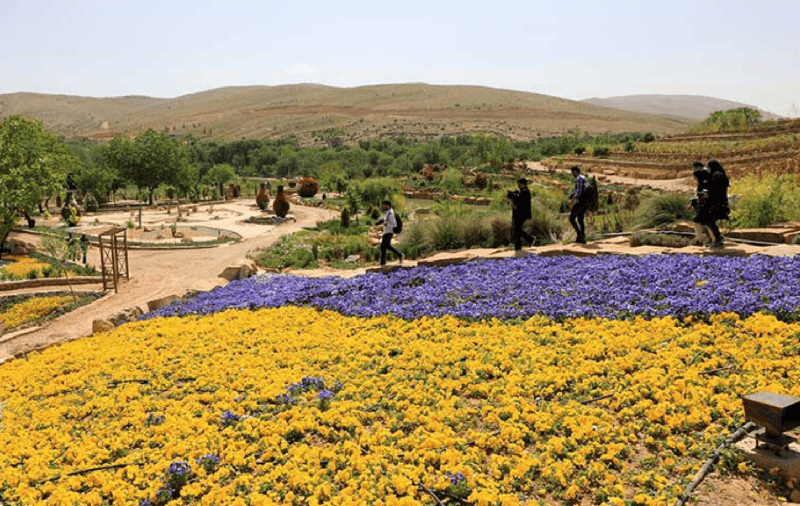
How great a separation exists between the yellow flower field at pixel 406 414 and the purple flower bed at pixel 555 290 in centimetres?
48

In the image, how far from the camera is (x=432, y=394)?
278 inches

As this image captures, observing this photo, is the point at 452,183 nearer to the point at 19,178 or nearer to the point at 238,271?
the point at 19,178

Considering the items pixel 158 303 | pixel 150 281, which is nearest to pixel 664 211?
pixel 158 303

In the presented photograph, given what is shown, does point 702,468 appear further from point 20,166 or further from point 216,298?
point 20,166

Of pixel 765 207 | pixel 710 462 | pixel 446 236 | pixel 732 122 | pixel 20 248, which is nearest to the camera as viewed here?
pixel 710 462

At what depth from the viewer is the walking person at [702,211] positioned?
1152cm

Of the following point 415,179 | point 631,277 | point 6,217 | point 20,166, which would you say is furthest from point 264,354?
point 415,179

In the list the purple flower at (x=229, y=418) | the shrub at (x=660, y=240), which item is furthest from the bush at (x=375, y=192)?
the purple flower at (x=229, y=418)

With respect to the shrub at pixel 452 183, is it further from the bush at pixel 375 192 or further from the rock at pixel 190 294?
the rock at pixel 190 294

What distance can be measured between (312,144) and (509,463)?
112 m

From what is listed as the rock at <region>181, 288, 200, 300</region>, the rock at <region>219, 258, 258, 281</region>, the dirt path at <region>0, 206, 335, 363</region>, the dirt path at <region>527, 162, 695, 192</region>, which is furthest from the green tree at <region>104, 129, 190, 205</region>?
the rock at <region>181, 288, 200, 300</region>

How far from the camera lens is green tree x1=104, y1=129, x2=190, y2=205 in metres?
43.3

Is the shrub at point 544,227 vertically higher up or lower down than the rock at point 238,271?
higher up

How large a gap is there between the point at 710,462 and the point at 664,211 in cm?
1191
